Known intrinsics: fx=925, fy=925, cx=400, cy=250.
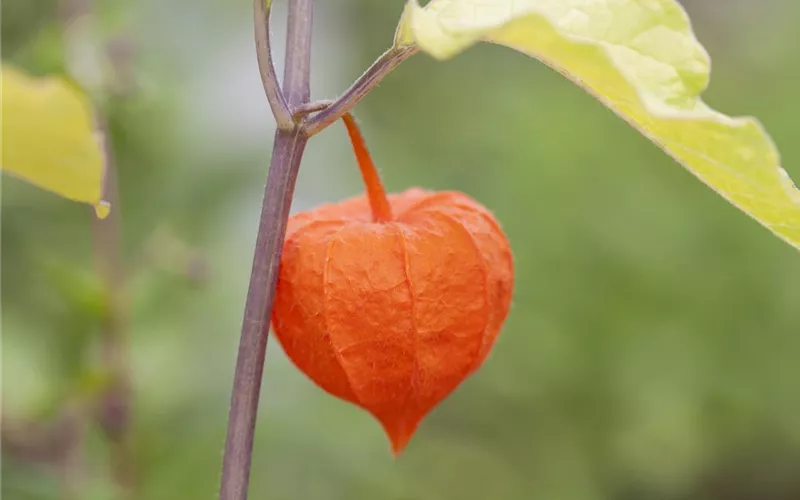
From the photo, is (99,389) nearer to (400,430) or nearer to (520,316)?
(400,430)

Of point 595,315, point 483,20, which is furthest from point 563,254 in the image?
Answer: point 483,20

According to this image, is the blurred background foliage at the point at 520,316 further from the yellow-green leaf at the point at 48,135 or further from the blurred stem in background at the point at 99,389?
the yellow-green leaf at the point at 48,135

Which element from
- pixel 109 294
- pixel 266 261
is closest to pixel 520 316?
pixel 109 294

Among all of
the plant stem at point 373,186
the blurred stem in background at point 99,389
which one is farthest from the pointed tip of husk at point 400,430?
the blurred stem in background at point 99,389

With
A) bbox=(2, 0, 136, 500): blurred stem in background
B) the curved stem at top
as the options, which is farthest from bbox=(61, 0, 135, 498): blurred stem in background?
the curved stem at top

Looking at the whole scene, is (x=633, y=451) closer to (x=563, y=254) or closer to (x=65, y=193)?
(x=563, y=254)

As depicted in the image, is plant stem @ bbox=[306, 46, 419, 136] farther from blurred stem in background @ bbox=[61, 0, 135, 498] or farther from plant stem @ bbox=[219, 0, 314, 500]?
blurred stem in background @ bbox=[61, 0, 135, 498]
